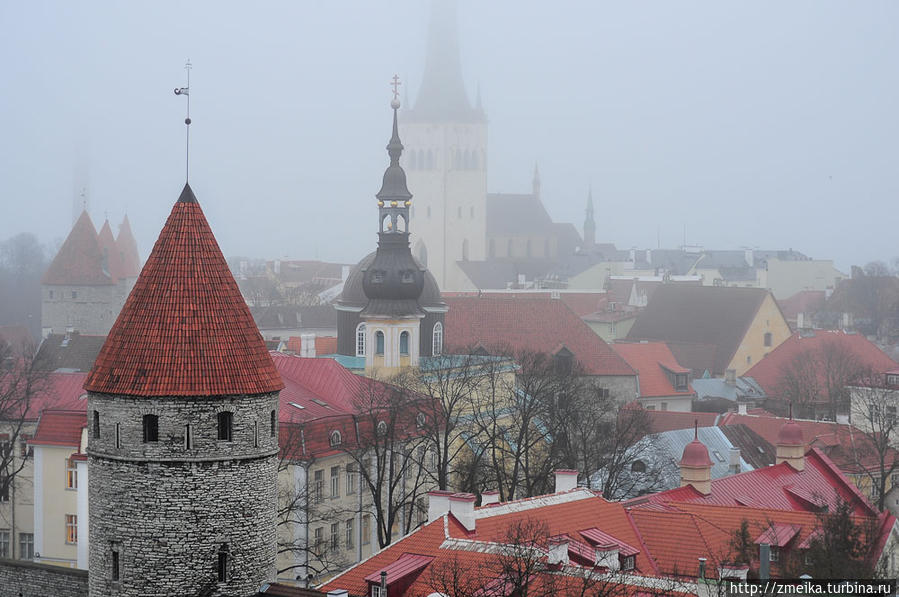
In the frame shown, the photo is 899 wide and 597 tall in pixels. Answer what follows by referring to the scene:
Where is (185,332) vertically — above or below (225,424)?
above

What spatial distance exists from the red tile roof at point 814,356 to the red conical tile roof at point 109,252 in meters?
46.4

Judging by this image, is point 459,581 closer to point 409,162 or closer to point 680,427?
point 680,427

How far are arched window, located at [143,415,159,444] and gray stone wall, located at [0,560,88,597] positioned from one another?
3.99 metres

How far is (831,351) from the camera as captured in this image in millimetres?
76875

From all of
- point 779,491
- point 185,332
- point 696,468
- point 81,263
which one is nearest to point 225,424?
point 185,332

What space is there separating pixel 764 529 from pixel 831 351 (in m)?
48.6

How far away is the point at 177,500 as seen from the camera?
23297 mm

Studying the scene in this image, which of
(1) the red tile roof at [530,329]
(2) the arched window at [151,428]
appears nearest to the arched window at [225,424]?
(2) the arched window at [151,428]

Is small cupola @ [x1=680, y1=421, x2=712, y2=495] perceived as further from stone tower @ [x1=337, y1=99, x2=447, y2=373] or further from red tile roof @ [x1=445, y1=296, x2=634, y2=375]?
red tile roof @ [x1=445, y1=296, x2=634, y2=375]

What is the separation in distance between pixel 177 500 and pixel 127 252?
10100 centimetres

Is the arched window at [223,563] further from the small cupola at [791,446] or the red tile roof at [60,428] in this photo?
the red tile roof at [60,428]

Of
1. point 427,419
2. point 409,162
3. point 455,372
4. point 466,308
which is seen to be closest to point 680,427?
point 455,372

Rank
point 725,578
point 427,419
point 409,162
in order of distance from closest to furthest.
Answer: point 725,578, point 427,419, point 409,162

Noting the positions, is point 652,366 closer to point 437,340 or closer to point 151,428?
point 437,340
